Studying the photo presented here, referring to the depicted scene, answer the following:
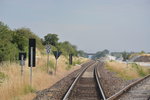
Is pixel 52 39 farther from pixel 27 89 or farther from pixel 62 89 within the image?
pixel 27 89

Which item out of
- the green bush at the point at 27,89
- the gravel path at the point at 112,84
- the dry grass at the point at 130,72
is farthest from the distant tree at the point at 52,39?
the green bush at the point at 27,89

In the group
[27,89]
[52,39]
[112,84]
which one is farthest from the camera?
[52,39]

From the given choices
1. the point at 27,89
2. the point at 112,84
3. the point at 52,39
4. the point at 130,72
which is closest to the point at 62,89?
the point at 27,89

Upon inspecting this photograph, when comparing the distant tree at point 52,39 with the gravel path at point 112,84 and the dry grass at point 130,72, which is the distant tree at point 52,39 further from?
the gravel path at point 112,84

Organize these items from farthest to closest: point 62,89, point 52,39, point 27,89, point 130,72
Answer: point 52,39, point 130,72, point 62,89, point 27,89

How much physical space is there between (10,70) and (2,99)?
8352 millimetres

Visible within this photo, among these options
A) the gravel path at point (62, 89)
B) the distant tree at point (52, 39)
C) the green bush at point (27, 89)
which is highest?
the distant tree at point (52, 39)

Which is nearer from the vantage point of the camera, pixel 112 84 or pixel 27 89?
pixel 27 89

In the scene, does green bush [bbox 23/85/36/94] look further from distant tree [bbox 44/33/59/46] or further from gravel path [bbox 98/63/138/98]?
distant tree [bbox 44/33/59/46]

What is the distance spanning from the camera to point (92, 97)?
15594 millimetres

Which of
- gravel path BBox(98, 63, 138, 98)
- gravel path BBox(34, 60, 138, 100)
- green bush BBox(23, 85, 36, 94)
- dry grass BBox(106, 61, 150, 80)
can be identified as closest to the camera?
gravel path BBox(34, 60, 138, 100)

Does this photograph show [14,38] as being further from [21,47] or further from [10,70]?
[10,70]

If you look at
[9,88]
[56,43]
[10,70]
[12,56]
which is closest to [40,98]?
[9,88]

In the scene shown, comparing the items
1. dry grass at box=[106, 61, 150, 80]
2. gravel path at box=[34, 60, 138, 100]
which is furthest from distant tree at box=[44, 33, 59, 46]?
gravel path at box=[34, 60, 138, 100]
